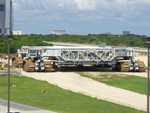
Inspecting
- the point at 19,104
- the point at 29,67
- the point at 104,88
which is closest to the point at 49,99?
the point at 19,104

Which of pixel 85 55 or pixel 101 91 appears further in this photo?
pixel 85 55

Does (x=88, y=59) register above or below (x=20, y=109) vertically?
above

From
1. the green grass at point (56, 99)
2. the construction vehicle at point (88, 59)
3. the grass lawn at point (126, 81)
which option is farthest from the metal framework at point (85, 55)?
the green grass at point (56, 99)

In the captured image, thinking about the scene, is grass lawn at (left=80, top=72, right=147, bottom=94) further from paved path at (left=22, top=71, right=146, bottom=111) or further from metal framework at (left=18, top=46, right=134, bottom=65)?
metal framework at (left=18, top=46, right=134, bottom=65)

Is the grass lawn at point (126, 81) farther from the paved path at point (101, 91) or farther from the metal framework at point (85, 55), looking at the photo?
the metal framework at point (85, 55)

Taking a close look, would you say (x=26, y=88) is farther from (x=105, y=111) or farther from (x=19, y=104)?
(x=105, y=111)

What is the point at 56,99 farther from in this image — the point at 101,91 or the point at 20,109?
the point at 101,91

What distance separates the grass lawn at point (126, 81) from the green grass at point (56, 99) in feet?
24.7

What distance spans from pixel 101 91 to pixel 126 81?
41.6 ft

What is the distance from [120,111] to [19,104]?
797 cm

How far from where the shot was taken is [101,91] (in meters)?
55.8

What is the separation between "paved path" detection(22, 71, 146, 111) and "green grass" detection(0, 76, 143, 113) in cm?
142

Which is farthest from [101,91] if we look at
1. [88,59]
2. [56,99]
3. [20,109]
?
[88,59]

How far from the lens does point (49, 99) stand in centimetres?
4738
